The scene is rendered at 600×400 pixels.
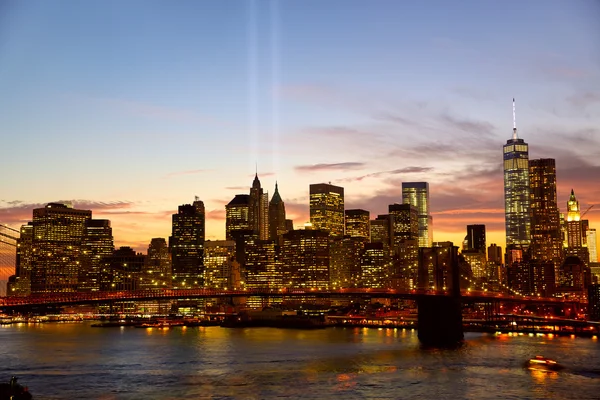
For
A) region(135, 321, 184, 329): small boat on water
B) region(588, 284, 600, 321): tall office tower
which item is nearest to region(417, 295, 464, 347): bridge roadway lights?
region(588, 284, 600, 321): tall office tower

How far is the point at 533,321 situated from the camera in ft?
431

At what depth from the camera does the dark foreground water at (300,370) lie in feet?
175

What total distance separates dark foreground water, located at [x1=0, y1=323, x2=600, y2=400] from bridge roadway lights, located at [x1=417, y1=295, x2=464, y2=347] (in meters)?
2.38

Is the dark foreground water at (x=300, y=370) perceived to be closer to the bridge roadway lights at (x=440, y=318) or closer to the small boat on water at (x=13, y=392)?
the bridge roadway lights at (x=440, y=318)

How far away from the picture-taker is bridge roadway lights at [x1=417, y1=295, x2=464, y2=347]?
90688 millimetres

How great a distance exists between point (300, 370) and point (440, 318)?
107 ft

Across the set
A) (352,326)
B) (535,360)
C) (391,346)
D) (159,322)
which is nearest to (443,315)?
(391,346)

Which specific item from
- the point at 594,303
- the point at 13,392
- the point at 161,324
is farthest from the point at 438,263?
the point at 13,392

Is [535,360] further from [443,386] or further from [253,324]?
[253,324]

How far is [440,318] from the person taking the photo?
92.0 m

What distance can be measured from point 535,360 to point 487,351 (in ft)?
46.9

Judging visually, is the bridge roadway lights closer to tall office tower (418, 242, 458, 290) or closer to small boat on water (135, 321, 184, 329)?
tall office tower (418, 242, 458, 290)

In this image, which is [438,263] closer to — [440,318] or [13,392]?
[440,318]

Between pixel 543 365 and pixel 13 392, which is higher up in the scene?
Answer: pixel 13 392
